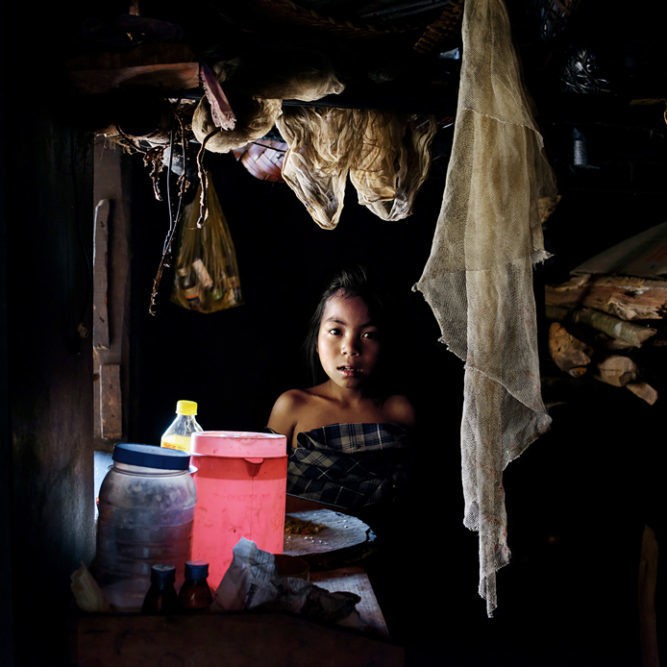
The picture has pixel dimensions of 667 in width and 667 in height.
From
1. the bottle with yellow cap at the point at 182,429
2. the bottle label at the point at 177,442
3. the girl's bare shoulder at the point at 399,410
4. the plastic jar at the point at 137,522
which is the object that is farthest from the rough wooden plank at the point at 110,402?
the plastic jar at the point at 137,522

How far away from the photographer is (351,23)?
7.41 feet

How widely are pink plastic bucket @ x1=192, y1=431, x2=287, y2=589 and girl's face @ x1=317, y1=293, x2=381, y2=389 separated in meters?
2.52

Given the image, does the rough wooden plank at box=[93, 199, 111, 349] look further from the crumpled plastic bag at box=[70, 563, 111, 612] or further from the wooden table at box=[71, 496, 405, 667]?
the wooden table at box=[71, 496, 405, 667]

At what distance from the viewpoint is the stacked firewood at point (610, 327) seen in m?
4.53

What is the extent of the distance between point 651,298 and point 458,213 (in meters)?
2.99

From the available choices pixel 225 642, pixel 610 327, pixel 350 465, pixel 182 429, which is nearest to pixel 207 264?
pixel 350 465

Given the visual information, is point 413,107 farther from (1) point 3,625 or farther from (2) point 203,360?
(2) point 203,360

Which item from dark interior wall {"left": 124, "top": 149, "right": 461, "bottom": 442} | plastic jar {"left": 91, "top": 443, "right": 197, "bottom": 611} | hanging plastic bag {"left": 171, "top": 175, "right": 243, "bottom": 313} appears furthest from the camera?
dark interior wall {"left": 124, "top": 149, "right": 461, "bottom": 442}

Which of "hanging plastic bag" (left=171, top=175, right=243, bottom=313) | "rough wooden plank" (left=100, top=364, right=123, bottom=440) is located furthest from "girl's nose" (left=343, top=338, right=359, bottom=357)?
"rough wooden plank" (left=100, top=364, right=123, bottom=440)

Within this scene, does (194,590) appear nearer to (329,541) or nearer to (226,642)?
(226,642)

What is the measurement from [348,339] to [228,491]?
2.59 m

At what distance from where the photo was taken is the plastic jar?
2119 millimetres

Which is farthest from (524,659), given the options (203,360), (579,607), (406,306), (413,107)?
(413,107)

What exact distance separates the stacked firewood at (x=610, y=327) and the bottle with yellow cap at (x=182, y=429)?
8.93 feet
